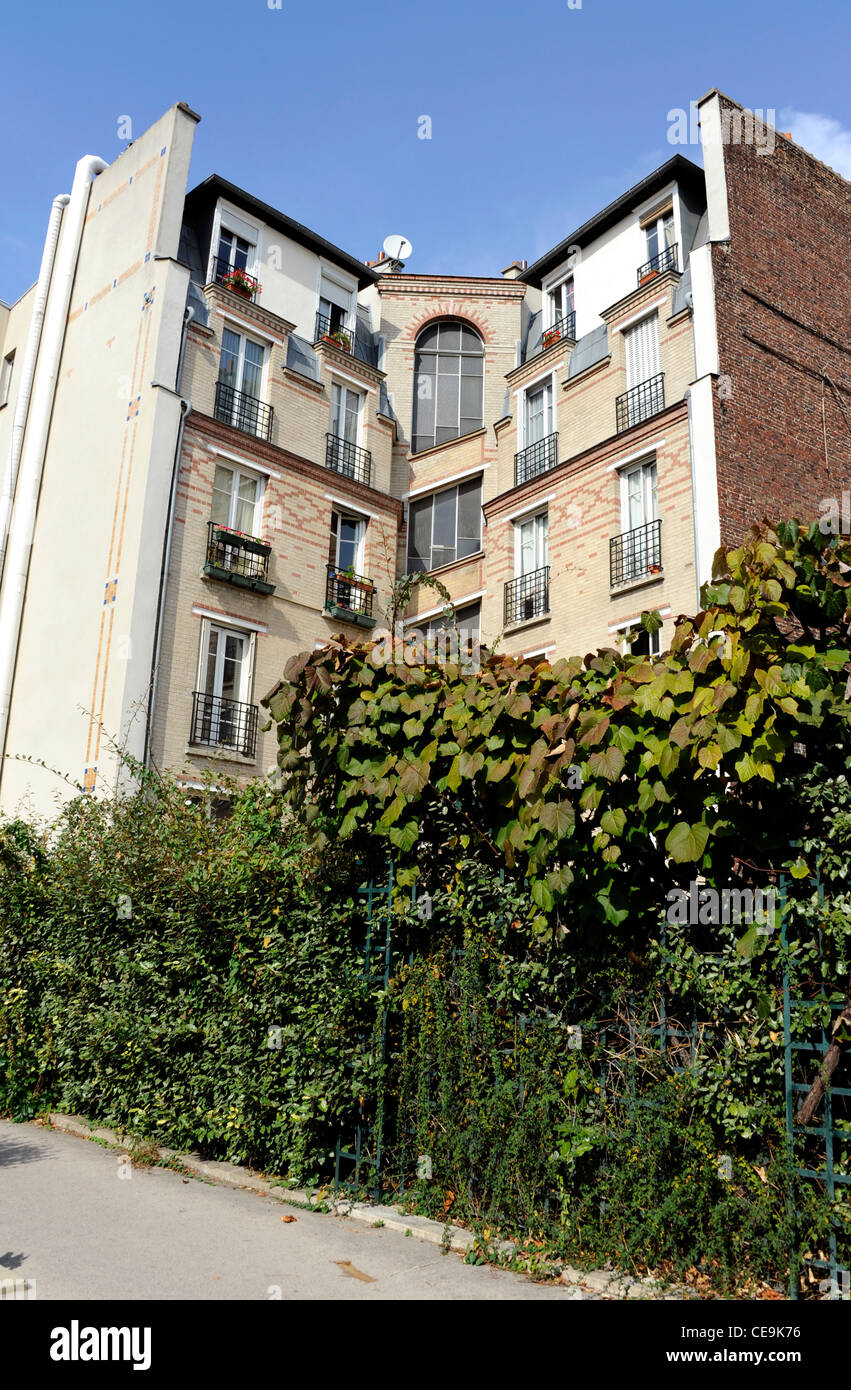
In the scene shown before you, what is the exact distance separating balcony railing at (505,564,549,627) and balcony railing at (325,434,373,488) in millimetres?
4361

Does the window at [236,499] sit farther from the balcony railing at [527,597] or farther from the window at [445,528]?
the balcony railing at [527,597]

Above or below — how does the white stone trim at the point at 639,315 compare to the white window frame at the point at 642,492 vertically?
above

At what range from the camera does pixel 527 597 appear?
2009 centimetres

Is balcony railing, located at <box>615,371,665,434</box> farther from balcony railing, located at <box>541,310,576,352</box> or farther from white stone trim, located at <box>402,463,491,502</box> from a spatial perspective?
white stone trim, located at <box>402,463,491,502</box>

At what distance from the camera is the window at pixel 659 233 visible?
1961 cm

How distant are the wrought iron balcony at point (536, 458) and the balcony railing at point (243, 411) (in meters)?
5.25

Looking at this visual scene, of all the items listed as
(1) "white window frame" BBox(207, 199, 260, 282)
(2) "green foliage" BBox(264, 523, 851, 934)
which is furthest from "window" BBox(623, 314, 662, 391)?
(2) "green foliage" BBox(264, 523, 851, 934)

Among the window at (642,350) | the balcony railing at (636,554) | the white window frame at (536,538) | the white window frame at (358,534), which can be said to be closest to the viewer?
the balcony railing at (636,554)

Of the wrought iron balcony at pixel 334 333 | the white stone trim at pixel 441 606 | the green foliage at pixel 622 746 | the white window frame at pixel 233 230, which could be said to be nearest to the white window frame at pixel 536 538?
the white stone trim at pixel 441 606

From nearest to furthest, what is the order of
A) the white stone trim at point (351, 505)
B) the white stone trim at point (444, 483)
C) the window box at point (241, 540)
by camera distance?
the window box at point (241, 540) < the white stone trim at point (351, 505) < the white stone trim at point (444, 483)

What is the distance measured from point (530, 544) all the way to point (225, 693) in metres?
6.93

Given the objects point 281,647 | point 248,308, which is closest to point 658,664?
point 281,647

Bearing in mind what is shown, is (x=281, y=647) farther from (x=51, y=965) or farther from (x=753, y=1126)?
(x=753, y=1126)
